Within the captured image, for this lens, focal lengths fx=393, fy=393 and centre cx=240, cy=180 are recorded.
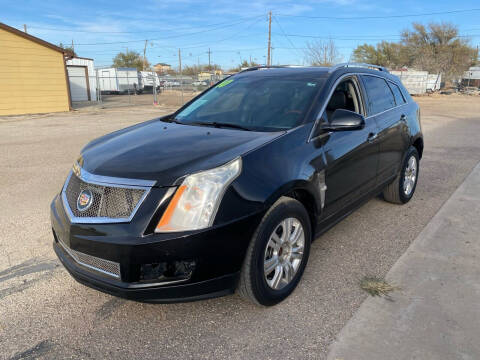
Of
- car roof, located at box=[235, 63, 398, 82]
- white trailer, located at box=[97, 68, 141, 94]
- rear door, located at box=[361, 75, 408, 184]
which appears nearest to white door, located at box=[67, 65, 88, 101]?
white trailer, located at box=[97, 68, 141, 94]

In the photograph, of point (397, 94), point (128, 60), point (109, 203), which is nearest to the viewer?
point (109, 203)

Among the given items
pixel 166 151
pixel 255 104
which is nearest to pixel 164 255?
pixel 166 151

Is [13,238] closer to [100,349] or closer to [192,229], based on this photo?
[100,349]

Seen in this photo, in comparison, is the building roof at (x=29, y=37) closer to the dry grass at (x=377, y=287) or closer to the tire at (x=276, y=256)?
the tire at (x=276, y=256)

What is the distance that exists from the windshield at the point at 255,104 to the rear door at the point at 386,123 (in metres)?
0.92

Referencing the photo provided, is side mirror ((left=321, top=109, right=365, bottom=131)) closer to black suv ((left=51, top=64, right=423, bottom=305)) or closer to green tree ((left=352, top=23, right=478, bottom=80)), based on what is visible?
black suv ((left=51, top=64, right=423, bottom=305))

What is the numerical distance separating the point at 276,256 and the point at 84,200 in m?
1.35

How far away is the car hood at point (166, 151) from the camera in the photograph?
247 cm

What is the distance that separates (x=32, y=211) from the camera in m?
4.82

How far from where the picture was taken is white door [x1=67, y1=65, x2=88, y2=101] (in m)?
28.8

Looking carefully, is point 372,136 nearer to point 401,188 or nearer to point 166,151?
point 401,188

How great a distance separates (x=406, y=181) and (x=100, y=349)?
4.22m

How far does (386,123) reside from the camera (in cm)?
428

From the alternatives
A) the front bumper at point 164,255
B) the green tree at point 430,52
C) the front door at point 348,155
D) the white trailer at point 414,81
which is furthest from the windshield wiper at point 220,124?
the green tree at point 430,52
